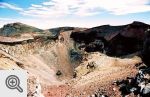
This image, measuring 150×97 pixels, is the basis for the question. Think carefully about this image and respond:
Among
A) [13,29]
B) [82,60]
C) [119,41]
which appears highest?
[13,29]

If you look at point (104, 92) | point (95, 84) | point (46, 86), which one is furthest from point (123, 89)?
point (46, 86)

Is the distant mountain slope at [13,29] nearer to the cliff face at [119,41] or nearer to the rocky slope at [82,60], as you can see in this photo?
the rocky slope at [82,60]

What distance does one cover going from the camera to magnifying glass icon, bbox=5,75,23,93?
14.3 meters

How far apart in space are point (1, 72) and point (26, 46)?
68539 millimetres

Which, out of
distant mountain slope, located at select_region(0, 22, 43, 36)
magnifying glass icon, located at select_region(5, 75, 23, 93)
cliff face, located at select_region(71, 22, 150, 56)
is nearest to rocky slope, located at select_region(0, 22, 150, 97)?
cliff face, located at select_region(71, 22, 150, 56)

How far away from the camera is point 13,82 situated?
14445 millimetres

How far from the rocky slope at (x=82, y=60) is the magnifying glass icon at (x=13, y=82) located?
23416mm

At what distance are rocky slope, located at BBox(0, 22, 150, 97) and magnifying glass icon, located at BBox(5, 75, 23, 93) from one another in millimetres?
23416

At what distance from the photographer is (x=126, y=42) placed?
88.4m

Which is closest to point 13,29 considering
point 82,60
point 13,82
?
point 82,60

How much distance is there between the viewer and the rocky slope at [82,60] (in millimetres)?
50522

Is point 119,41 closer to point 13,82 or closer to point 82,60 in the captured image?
point 82,60

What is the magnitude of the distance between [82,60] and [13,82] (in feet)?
220

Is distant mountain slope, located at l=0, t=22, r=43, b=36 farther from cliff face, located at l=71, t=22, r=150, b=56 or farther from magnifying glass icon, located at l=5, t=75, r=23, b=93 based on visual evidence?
magnifying glass icon, located at l=5, t=75, r=23, b=93
